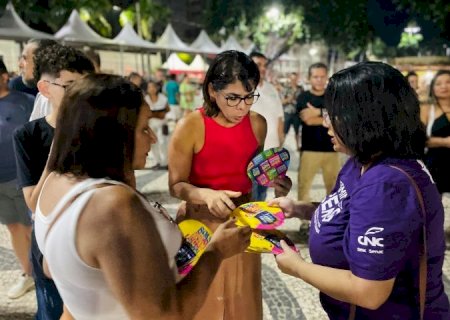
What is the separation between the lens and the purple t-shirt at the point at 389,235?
1121 millimetres

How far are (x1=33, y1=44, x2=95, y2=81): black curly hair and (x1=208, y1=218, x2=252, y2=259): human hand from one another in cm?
125

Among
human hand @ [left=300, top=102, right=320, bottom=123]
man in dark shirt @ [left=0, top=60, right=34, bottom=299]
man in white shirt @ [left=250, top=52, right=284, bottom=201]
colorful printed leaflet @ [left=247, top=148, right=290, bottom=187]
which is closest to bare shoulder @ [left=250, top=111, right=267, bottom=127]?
colorful printed leaflet @ [left=247, top=148, right=290, bottom=187]

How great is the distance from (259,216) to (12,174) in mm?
2358

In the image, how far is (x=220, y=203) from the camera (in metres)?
1.90

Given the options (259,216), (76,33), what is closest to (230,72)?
(259,216)

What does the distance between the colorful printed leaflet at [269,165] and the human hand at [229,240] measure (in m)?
0.55

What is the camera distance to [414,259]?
1.21 metres

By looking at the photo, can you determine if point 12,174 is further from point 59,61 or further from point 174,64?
point 174,64

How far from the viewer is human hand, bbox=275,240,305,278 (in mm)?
1395

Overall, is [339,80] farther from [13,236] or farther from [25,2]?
[25,2]

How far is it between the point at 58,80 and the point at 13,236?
1.79 m

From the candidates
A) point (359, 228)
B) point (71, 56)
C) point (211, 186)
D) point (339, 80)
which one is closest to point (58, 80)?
point (71, 56)

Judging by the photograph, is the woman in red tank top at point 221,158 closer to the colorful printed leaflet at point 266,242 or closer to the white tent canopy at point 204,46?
the colorful printed leaflet at point 266,242

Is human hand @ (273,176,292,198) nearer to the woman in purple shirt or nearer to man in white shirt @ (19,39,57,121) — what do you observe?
the woman in purple shirt
